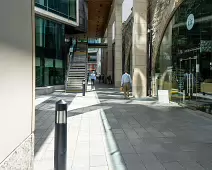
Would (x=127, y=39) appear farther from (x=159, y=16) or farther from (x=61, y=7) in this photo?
(x=159, y=16)

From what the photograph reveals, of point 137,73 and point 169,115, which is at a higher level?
point 137,73

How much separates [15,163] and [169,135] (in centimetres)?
431

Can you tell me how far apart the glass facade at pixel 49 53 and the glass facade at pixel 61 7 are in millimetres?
1047

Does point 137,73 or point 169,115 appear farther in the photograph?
point 137,73

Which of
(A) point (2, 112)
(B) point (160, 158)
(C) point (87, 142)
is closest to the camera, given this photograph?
(A) point (2, 112)

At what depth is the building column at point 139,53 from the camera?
16547 mm

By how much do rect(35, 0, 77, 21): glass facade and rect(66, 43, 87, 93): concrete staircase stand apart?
14.6 ft

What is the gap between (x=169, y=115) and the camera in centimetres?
957

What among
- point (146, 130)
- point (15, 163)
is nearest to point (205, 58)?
point (146, 130)

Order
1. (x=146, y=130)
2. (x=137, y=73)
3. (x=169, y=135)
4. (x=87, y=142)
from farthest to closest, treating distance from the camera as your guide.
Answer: (x=137, y=73) → (x=146, y=130) → (x=169, y=135) → (x=87, y=142)

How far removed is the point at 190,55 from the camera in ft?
37.1

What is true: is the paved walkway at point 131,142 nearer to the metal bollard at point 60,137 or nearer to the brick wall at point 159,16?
the metal bollard at point 60,137

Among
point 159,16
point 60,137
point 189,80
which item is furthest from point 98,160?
point 159,16

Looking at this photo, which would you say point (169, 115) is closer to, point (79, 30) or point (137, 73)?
point (137, 73)
